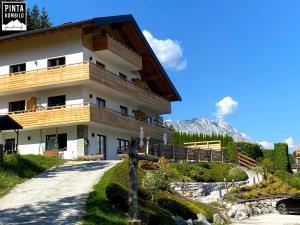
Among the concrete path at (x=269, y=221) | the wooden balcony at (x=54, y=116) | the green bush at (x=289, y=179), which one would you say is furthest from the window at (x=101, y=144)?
the concrete path at (x=269, y=221)

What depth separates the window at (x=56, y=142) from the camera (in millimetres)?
37000

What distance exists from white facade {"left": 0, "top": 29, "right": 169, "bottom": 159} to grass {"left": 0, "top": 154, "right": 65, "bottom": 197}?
7808 mm

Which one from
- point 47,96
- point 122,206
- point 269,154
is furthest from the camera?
point 269,154

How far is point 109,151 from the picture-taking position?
39.9 metres

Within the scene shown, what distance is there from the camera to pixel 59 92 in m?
37.8

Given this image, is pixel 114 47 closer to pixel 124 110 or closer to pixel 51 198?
pixel 124 110

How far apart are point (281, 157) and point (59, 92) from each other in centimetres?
2329

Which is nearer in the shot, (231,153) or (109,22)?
(109,22)

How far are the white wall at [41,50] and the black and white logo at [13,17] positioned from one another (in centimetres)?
1201

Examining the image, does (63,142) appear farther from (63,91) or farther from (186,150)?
(186,150)

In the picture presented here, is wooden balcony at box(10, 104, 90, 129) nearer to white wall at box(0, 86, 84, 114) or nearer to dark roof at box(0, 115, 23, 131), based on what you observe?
white wall at box(0, 86, 84, 114)

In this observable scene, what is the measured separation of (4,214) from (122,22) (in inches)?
1060

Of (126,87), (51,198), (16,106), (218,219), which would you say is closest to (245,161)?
(126,87)

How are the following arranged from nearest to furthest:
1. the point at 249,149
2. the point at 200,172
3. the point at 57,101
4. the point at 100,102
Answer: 1. the point at 200,172
2. the point at 57,101
3. the point at 100,102
4. the point at 249,149
